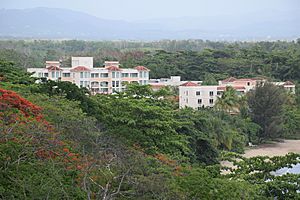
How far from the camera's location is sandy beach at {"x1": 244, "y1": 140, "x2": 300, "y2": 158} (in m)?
29.4

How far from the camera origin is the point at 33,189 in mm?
9312

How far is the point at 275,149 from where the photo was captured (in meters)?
31.0

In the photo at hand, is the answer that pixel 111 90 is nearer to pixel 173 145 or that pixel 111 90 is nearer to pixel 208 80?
pixel 208 80

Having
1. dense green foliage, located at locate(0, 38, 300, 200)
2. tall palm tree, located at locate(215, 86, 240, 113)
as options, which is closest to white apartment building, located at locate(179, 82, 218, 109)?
tall palm tree, located at locate(215, 86, 240, 113)

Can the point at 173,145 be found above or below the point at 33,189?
below

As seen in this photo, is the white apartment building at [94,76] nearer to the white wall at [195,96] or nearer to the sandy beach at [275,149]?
the white wall at [195,96]

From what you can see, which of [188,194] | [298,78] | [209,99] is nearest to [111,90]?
[209,99]

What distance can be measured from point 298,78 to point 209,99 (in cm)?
1427

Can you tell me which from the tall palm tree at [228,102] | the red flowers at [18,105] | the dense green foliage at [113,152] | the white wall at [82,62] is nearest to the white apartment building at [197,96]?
the tall palm tree at [228,102]

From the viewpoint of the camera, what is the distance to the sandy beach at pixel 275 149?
1157 inches

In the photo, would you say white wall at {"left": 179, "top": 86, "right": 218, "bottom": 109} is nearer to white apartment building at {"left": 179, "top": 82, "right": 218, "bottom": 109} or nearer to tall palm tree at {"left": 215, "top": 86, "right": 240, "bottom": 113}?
white apartment building at {"left": 179, "top": 82, "right": 218, "bottom": 109}

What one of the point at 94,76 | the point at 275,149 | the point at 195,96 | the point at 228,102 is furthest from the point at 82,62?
the point at 275,149

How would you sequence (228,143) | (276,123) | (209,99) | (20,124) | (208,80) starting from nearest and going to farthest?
(20,124) → (228,143) → (276,123) → (209,99) → (208,80)

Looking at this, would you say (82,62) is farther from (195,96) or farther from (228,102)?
(228,102)
